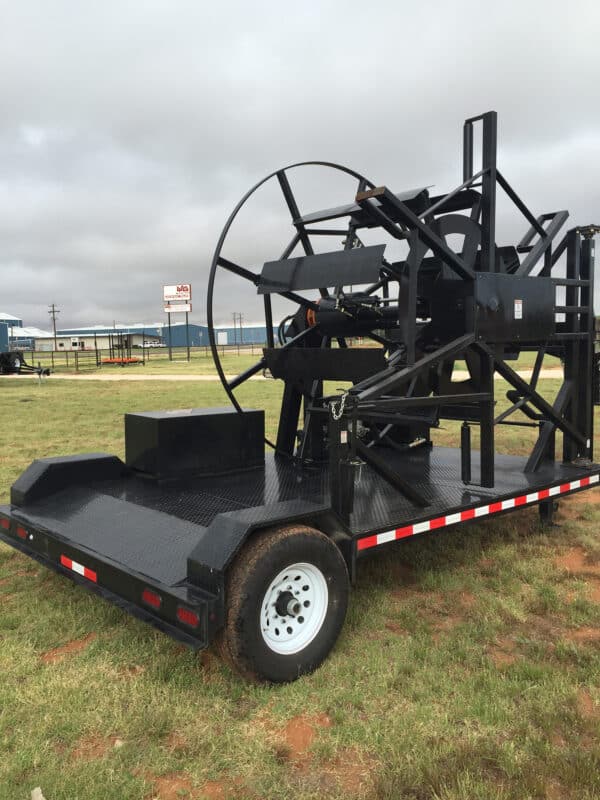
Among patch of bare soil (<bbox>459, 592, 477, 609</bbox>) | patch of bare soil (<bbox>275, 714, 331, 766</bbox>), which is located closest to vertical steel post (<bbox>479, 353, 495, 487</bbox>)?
patch of bare soil (<bbox>459, 592, 477, 609</bbox>)

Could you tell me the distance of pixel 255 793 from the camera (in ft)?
7.80

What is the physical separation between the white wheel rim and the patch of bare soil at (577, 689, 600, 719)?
119 cm

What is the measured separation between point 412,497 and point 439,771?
185 centimetres

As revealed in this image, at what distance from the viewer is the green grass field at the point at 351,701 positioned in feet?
7.98

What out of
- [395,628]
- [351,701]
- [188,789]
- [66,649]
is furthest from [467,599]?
[66,649]

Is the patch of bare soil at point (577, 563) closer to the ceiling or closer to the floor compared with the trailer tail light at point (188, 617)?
closer to the floor

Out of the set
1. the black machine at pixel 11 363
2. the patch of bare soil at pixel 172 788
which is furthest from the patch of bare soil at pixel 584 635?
the black machine at pixel 11 363

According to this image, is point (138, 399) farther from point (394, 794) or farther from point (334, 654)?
point (394, 794)

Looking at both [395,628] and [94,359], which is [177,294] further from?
[395,628]

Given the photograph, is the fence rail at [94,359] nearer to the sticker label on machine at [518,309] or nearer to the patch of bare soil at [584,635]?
the sticker label on machine at [518,309]

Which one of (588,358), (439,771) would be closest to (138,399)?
(588,358)

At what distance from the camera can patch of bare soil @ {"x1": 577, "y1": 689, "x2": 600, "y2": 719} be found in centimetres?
282

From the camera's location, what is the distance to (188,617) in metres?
2.86

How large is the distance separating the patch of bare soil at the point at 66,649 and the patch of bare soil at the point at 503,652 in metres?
2.11
